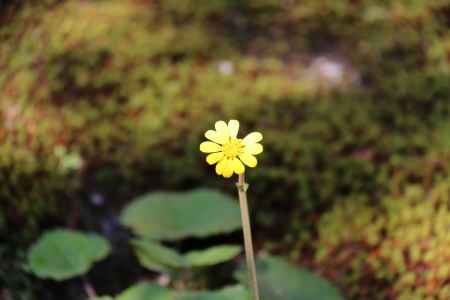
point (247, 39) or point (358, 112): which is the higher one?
point (247, 39)

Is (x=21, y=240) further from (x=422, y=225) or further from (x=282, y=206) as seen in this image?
(x=422, y=225)

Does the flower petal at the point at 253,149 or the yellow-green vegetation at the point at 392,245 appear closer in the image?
the flower petal at the point at 253,149

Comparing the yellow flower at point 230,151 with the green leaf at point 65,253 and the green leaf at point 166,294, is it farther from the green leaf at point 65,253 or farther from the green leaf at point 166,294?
the green leaf at point 65,253

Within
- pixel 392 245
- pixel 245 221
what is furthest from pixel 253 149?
pixel 392 245

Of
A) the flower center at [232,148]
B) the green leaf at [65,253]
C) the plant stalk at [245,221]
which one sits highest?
the green leaf at [65,253]

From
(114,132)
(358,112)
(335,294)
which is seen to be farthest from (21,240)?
(358,112)

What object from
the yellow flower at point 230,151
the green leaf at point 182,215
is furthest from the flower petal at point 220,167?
the green leaf at point 182,215

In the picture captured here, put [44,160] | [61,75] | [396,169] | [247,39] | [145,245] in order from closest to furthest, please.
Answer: [145,245], [396,169], [44,160], [61,75], [247,39]
